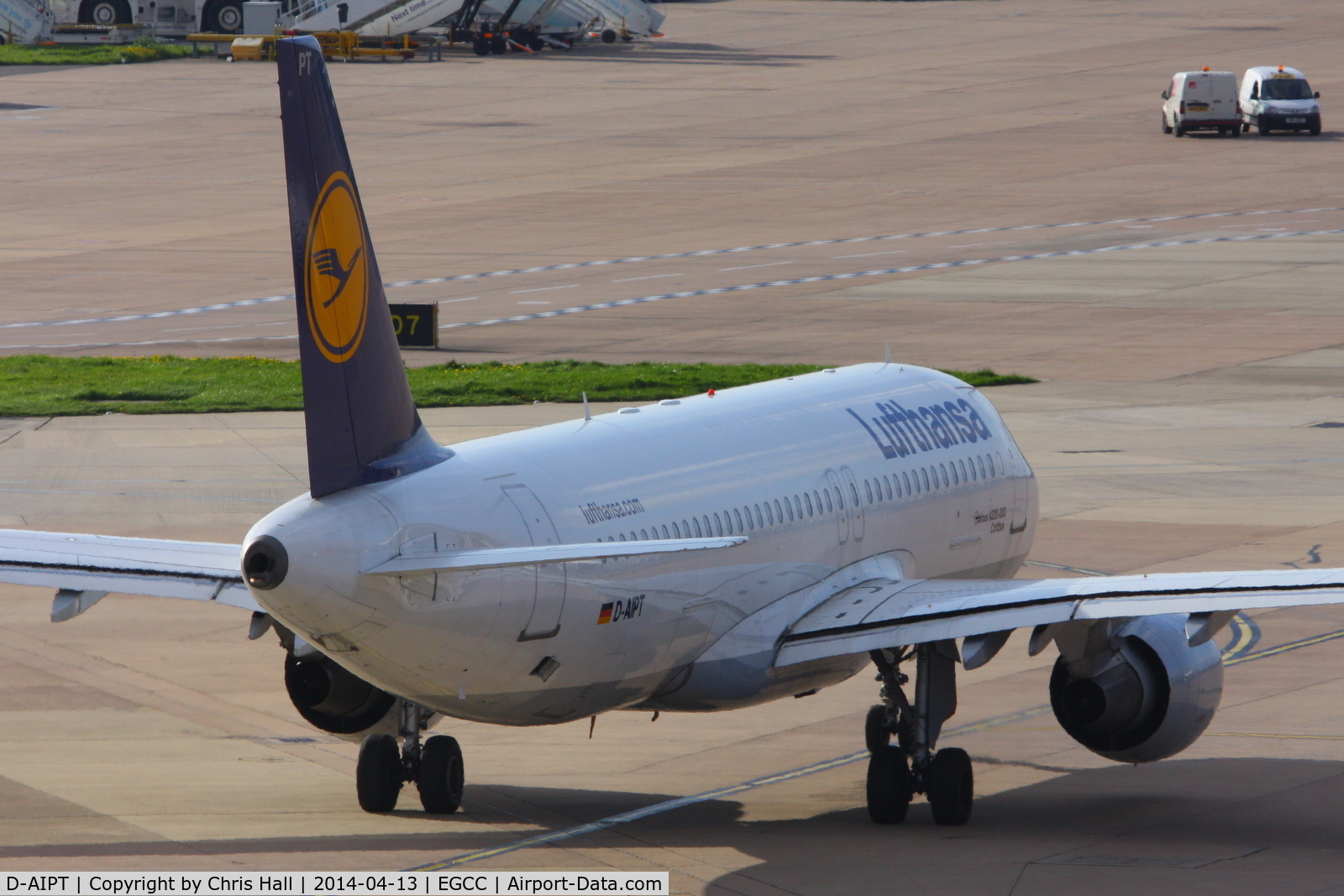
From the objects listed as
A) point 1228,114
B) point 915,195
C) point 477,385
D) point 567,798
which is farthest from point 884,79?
point 567,798

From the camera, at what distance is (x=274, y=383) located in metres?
50.0

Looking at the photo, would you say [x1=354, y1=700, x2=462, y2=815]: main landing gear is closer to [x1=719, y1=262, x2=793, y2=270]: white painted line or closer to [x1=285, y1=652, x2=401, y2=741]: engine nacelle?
[x1=285, y1=652, x2=401, y2=741]: engine nacelle

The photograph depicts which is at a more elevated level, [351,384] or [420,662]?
[351,384]

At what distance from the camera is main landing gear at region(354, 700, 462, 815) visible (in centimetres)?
2130

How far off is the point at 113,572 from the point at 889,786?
819 cm

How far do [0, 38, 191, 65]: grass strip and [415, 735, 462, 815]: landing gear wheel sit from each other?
118959 mm

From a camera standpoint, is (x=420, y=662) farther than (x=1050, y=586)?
No

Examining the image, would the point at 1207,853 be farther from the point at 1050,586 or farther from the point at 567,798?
the point at 567,798

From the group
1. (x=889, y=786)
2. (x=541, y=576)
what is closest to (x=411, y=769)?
(x=541, y=576)

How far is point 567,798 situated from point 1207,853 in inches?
267

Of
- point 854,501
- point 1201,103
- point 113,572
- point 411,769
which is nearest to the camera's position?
point 113,572

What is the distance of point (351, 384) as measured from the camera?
1792 centimetres

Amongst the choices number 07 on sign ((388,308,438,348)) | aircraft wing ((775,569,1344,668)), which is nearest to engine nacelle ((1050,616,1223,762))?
aircraft wing ((775,569,1344,668))

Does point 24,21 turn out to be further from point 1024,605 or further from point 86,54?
point 1024,605
